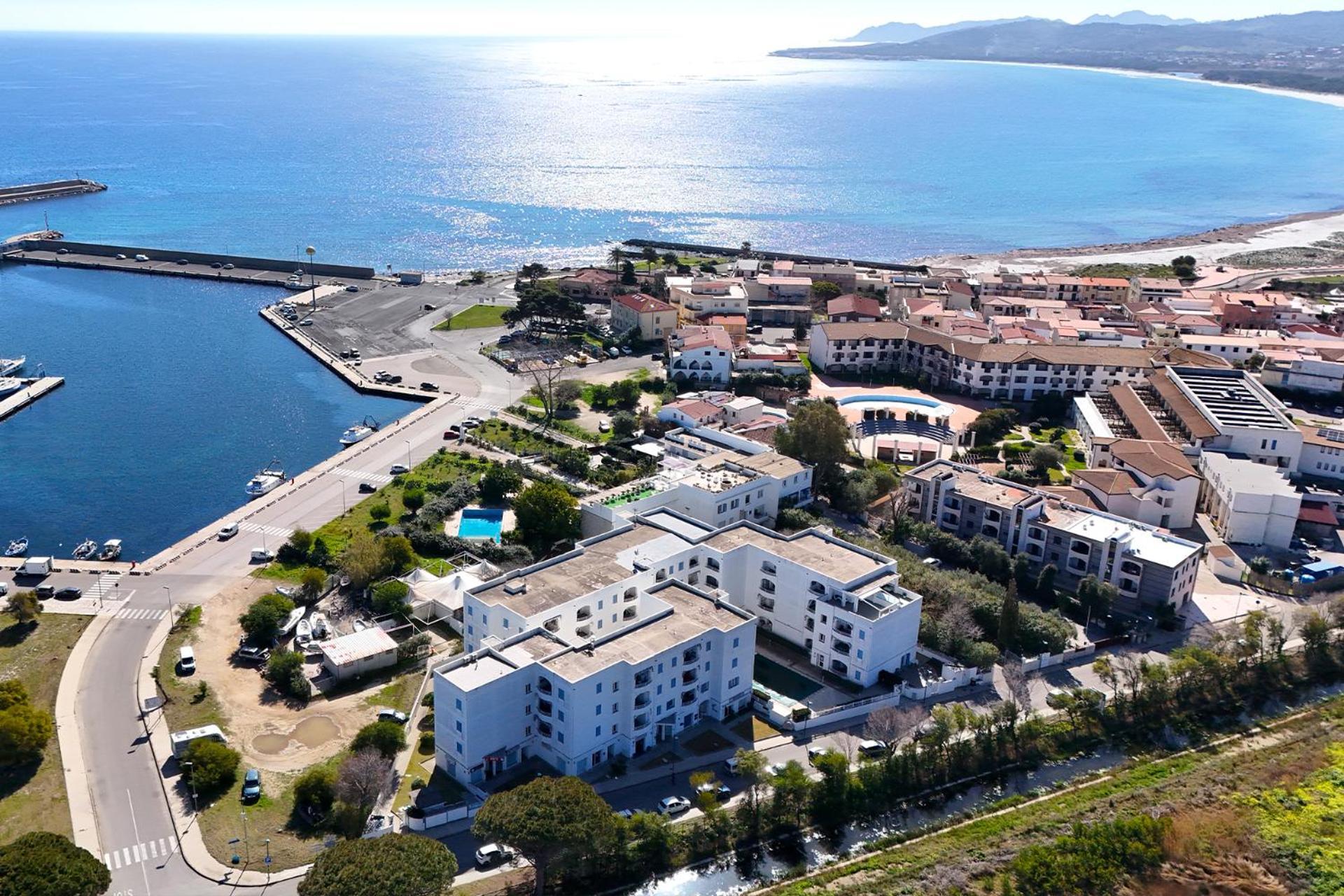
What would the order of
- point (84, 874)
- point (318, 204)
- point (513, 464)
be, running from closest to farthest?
point (84, 874), point (513, 464), point (318, 204)

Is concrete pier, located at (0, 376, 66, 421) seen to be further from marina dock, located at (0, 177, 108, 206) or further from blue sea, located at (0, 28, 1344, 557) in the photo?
marina dock, located at (0, 177, 108, 206)

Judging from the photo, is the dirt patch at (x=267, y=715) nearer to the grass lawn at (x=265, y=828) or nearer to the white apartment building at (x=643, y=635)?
the grass lawn at (x=265, y=828)

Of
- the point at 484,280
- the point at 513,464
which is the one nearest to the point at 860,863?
the point at 513,464

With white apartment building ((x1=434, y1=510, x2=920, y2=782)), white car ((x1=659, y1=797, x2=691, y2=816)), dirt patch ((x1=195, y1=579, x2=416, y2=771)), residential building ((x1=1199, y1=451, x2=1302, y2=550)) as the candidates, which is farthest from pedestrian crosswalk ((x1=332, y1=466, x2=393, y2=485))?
residential building ((x1=1199, y1=451, x2=1302, y2=550))

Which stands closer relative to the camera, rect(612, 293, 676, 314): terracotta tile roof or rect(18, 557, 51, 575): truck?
rect(18, 557, 51, 575): truck

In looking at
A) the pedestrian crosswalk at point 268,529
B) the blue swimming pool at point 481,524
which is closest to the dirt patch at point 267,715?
the pedestrian crosswalk at point 268,529

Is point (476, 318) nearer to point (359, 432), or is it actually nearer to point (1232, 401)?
point (359, 432)

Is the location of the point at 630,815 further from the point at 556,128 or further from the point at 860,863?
the point at 556,128
